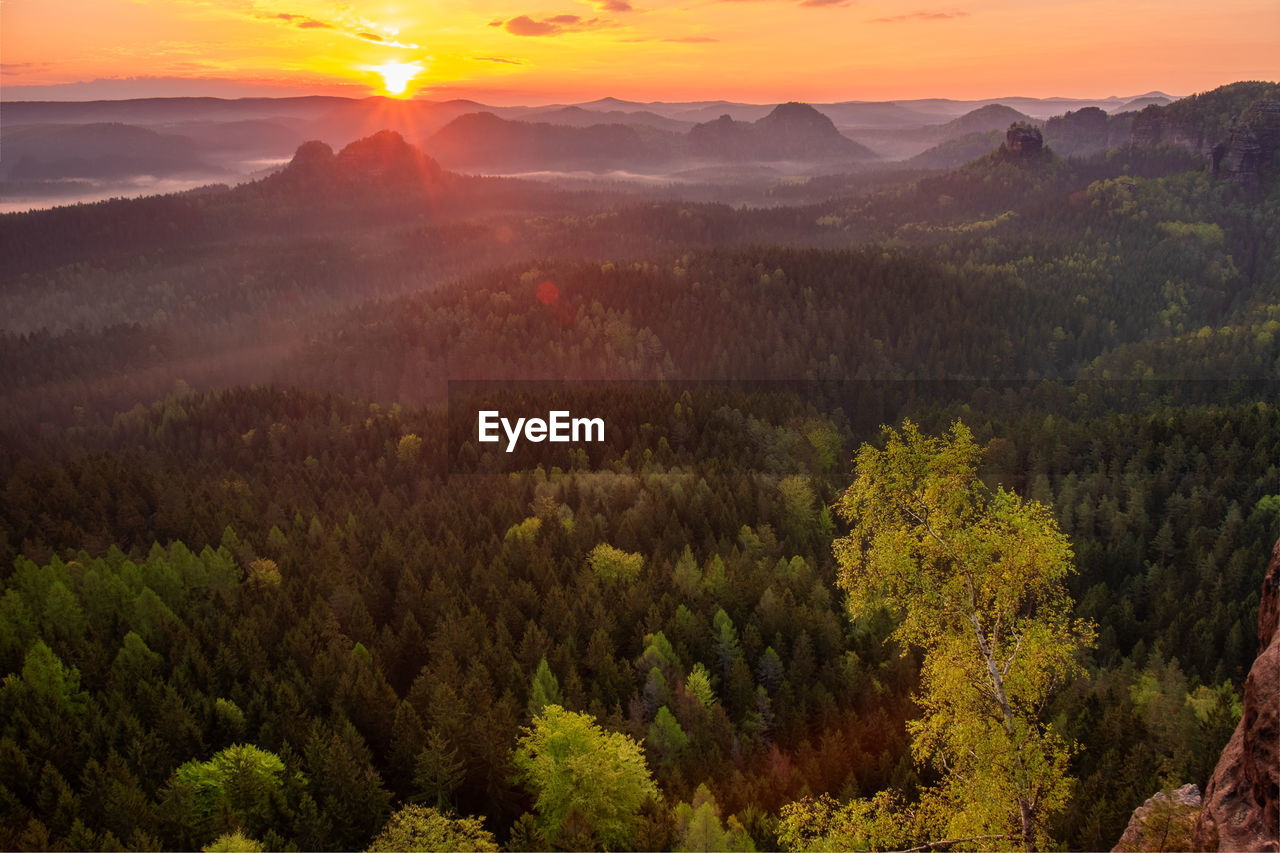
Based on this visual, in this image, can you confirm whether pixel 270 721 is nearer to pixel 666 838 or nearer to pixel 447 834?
pixel 447 834

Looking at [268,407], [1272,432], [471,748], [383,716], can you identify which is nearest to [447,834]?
[471,748]

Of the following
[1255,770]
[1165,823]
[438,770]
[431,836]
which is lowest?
[438,770]

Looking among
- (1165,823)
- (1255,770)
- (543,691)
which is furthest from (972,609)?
(543,691)

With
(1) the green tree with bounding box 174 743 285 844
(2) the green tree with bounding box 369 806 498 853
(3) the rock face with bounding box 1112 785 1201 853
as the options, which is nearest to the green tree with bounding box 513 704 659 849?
(2) the green tree with bounding box 369 806 498 853

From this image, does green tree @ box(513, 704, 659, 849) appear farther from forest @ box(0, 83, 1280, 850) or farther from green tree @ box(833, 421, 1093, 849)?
green tree @ box(833, 421, 1093, 849)

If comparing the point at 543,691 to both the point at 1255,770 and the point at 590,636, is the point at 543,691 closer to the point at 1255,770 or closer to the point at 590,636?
the point at 590,636
